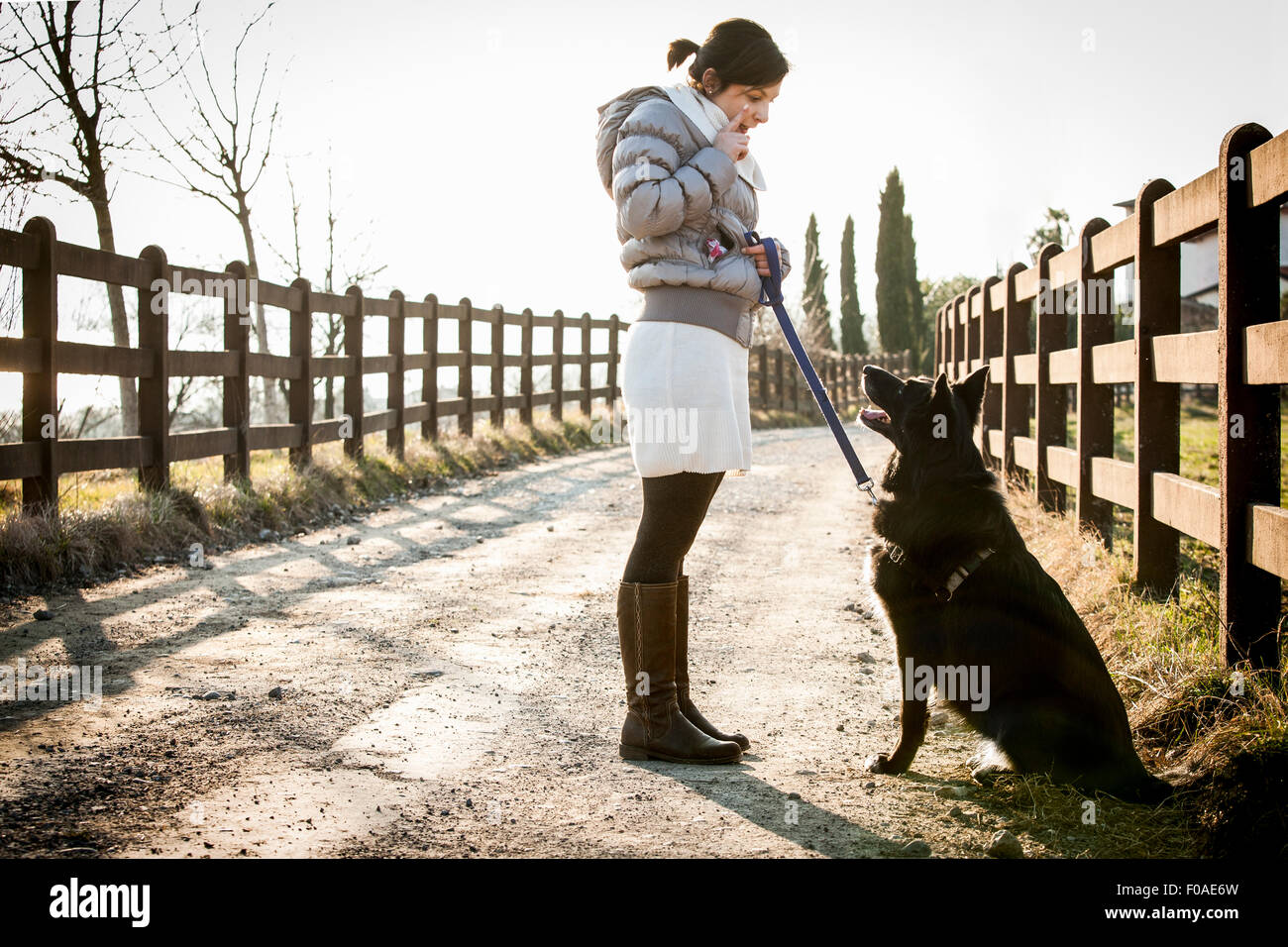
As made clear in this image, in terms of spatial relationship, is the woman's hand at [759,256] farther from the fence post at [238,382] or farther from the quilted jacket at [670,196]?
the fence post at [238,382]

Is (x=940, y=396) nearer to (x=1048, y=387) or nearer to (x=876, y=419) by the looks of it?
(x=876, y=419)

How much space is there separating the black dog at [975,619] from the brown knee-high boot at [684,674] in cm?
47

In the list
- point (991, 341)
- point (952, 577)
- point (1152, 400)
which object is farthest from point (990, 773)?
point (991, 341)

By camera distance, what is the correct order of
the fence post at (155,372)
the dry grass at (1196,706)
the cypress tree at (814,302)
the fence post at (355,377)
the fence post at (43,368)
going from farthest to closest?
the cypress tree at (814,302) < the fence post at (355,377) < the fence post at (155,372) < the fence post at (43,368) < the dry grass at (1196,706)

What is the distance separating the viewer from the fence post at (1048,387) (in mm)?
6320

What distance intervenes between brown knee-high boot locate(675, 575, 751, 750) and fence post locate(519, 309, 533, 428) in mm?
12246

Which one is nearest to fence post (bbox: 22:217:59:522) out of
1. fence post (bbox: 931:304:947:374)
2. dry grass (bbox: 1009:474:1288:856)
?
dry grass (bbox: 1009:474:1288:856)

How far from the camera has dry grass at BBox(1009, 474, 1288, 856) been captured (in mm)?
2320

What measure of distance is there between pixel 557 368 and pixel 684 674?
13.9 metres

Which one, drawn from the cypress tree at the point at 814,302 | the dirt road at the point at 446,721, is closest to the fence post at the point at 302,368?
the dirt road at the point at 446,721

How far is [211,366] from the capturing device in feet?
24.8

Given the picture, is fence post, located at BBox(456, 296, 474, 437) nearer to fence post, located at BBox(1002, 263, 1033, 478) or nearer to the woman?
fence post, located at BBox(1002, 263, 1033, 478)
